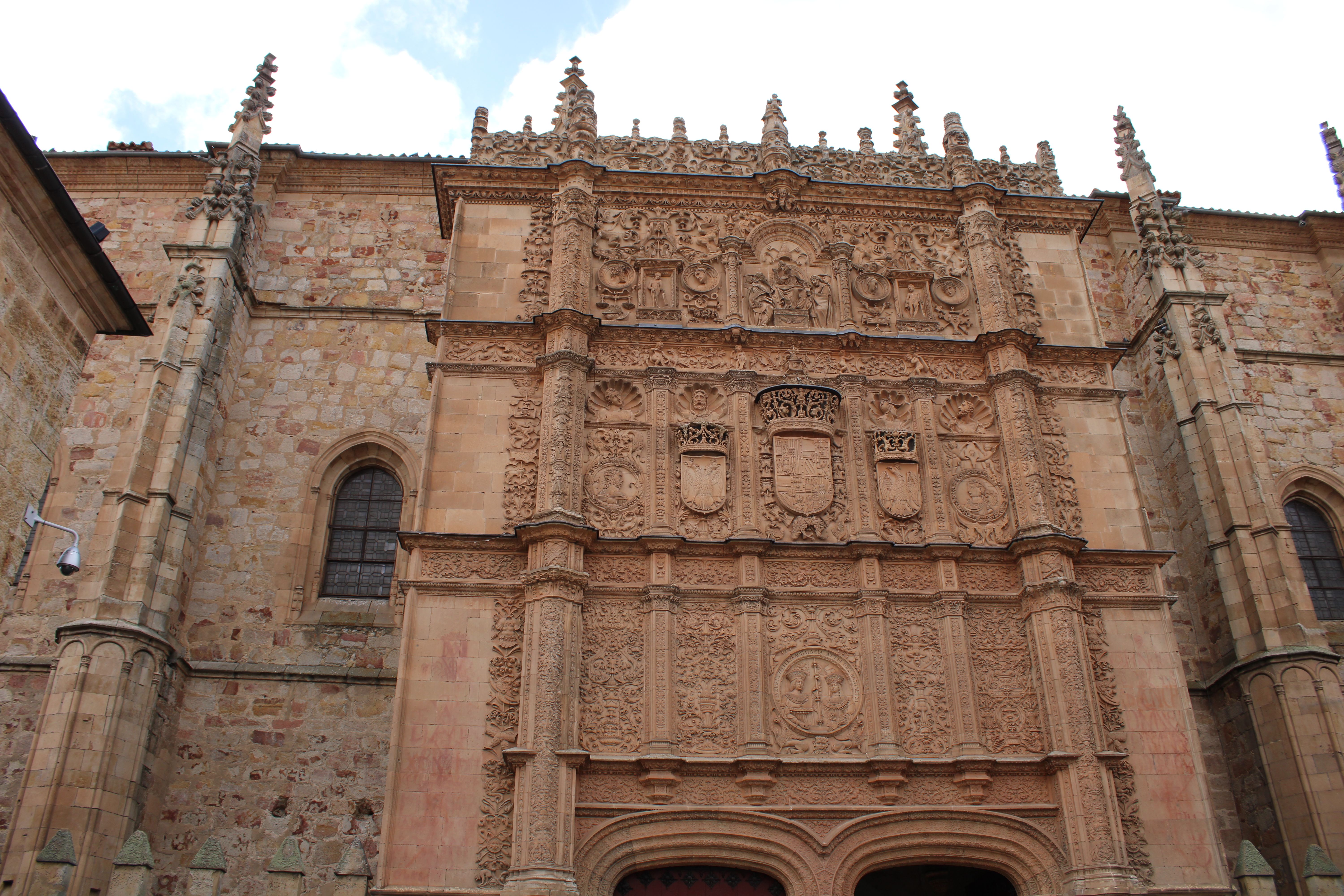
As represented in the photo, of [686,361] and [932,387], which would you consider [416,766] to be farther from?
[932,387]

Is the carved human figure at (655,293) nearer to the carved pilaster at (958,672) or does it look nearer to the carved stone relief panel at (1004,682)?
the carved pilaster at (958,672)

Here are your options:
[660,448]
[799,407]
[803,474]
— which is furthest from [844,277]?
[660,448]

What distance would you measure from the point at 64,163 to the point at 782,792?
1634 centimetres

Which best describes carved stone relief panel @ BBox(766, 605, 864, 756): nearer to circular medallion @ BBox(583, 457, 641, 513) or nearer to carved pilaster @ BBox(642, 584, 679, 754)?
carved pilaster @ BBox(642, 584, 679, 754)

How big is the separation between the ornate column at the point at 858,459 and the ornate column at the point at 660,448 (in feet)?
7.63

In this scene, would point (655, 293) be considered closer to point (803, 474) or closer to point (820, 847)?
point (803, 474)

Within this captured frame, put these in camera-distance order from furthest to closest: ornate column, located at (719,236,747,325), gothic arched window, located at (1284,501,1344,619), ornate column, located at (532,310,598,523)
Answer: gothic arched window, located at (1284,501,1344,619)
ornate column, located at (719,236,747,325)
ornate column, located at (532,310,598,523)

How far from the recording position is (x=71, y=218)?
8.67 m

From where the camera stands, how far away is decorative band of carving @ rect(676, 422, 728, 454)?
13562 millimetres

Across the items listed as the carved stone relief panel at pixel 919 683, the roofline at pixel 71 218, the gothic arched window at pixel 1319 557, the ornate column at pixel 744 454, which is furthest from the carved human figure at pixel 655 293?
the gothic arched window at pixel 1319 557

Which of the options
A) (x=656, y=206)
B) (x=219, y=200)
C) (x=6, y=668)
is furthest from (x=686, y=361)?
(x=6, y=668)

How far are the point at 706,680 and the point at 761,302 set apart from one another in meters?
5.66

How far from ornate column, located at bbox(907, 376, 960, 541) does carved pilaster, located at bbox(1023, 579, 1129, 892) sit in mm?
1267

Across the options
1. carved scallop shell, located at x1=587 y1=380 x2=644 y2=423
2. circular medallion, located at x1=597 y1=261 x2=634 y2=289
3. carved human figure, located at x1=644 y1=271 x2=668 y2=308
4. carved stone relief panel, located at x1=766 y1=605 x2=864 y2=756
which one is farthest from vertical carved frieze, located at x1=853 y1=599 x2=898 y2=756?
circular medallion, located at x1=597 y1=261 x2=634 y2=289
